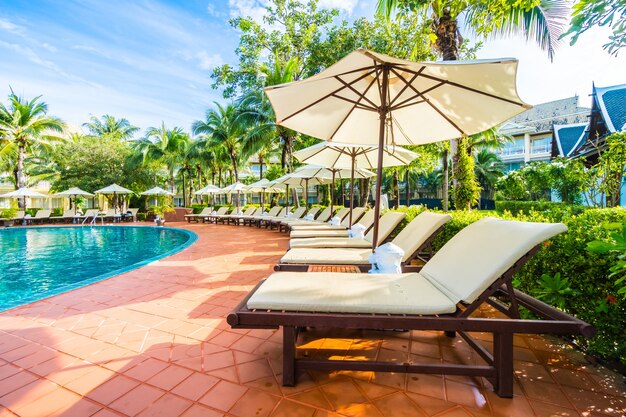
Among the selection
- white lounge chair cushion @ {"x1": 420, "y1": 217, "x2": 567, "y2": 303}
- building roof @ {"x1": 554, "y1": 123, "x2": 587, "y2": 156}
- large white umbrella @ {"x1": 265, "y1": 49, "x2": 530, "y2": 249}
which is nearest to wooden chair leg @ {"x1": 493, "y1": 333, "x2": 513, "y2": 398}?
white lounge chair cushion @ {"x1": 420, "y1": 217, "x2": 567, "y2": 303}

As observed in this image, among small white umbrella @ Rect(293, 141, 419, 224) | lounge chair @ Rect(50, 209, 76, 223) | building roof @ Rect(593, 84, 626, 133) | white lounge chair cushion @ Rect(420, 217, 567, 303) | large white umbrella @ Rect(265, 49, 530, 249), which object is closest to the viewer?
white lounge chair cushion @ Rect(420, 217, 567, 303)

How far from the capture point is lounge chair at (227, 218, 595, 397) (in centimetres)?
180

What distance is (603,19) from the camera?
243cm

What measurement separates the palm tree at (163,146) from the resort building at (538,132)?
3012cm

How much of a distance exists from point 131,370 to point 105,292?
256 centimetres

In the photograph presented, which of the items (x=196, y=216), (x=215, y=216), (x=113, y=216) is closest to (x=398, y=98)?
(x=215, y=216)

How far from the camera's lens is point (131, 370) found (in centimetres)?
224

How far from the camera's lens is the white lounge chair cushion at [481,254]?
73.7 inches

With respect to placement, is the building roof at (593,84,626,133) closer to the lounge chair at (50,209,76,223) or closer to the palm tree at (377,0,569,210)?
the palm tree at (377,0,569,210)

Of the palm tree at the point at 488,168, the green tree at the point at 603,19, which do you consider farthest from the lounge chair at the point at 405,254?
the palm tree at the point at 488,168

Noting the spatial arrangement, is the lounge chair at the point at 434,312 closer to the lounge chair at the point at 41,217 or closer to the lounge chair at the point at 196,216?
the lounge chair at the point at 196,216

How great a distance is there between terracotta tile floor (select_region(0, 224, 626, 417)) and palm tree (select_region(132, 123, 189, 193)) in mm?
25316

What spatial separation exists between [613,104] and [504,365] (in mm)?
19695

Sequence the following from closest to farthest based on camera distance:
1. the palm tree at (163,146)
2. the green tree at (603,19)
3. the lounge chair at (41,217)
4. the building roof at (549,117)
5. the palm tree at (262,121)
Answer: the green tree at (603,19)
the palm tree at (262,121)
the lounge chair at (41,217)
the palm tree at (163,146)
the building roof at (549,117)
